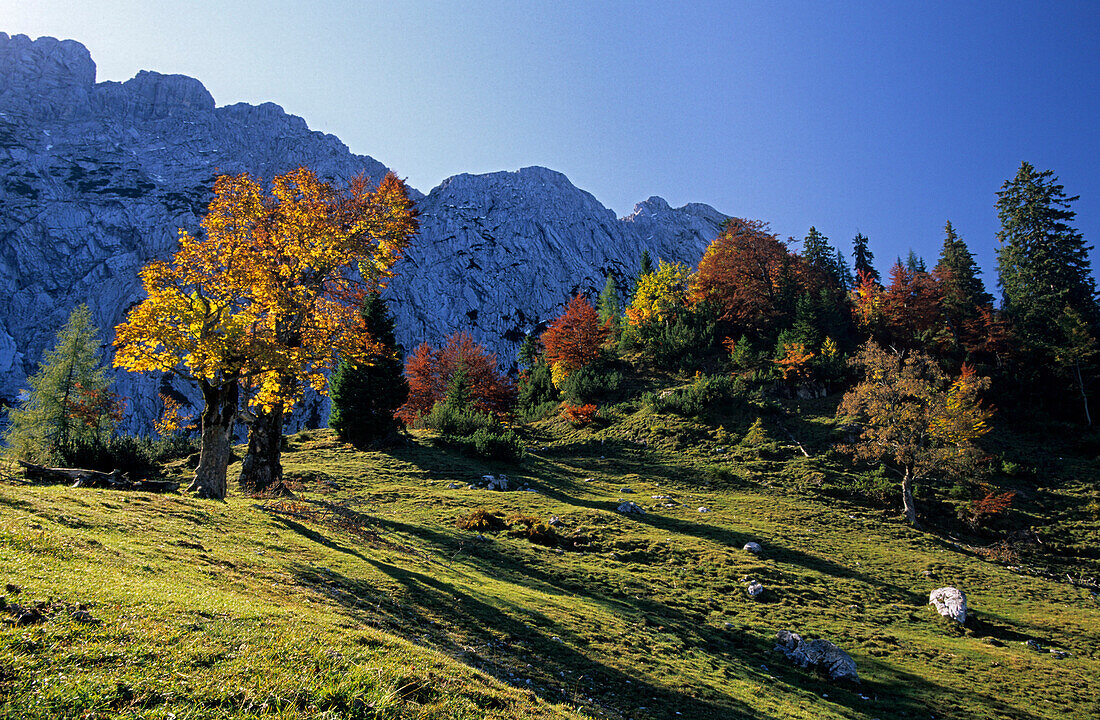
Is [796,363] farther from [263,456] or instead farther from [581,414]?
[263,456]

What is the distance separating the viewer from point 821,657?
519 inches

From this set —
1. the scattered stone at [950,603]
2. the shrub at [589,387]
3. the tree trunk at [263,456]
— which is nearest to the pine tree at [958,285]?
the shrub at [589,387]

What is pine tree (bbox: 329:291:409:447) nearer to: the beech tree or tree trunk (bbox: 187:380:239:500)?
tree trunk (bbox: 187:380:239:500)

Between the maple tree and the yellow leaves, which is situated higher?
the yellow leaves

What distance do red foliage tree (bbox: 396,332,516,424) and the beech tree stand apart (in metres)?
7.68

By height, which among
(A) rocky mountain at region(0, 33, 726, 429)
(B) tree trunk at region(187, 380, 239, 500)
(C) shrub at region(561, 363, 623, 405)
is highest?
(A) rocky mountain at region(0, 33, 726, 429)

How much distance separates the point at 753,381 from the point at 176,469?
170ft

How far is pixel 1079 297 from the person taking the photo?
54.8 m

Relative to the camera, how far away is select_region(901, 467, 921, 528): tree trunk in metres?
30.7

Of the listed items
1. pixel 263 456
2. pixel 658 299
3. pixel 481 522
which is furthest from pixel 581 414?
pixel 263 456

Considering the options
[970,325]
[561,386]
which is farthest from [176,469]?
[970,325]

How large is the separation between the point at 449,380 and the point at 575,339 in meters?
16.6

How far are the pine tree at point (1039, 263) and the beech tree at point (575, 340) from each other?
156ft

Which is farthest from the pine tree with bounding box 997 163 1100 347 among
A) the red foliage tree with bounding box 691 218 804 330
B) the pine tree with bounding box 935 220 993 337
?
the red foliage tree with bounding box 691 218 804 330
